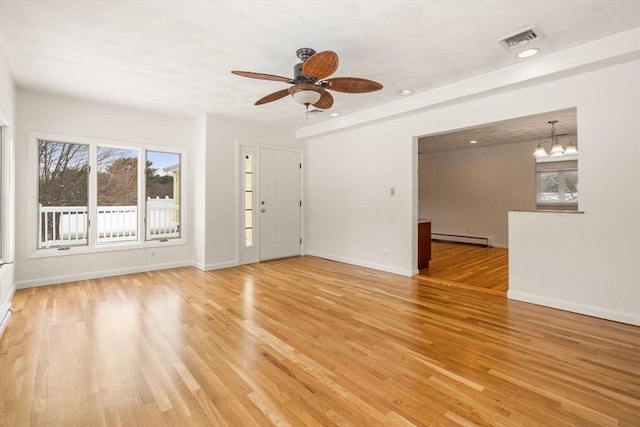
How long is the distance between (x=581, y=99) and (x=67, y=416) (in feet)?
16.5

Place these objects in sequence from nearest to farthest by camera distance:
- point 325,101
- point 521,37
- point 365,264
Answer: point 521,37 → point 325,101 → point 365,264

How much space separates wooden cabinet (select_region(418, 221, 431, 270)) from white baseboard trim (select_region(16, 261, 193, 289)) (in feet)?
13.5

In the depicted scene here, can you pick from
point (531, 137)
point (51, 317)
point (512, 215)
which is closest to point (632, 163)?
point (512, 215)

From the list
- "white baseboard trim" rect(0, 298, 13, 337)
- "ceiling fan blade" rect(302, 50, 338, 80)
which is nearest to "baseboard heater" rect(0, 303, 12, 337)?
"white baseboard trim" rect(0, 298, 13, 337)

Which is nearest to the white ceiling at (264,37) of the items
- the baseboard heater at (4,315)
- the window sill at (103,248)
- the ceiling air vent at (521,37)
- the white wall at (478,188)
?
the ceiling air vent at (521,37)

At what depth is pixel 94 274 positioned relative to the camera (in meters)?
4.73

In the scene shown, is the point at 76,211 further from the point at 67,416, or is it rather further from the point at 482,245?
the point at 482,245

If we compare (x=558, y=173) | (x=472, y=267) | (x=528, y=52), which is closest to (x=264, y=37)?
(x=528, y=52)

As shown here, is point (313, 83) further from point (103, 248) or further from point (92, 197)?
point (103, 248)

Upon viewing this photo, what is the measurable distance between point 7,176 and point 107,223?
4.98ft

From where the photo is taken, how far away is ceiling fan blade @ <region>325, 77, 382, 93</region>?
9.59 feet

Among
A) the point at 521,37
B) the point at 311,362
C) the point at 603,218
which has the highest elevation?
the point at 521,37

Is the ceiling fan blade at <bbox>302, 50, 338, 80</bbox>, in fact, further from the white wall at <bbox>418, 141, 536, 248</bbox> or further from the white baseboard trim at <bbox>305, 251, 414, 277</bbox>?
the white wall at <bbox>418, 141, 536, 248</bbox>

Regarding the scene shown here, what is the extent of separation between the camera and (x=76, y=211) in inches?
183
